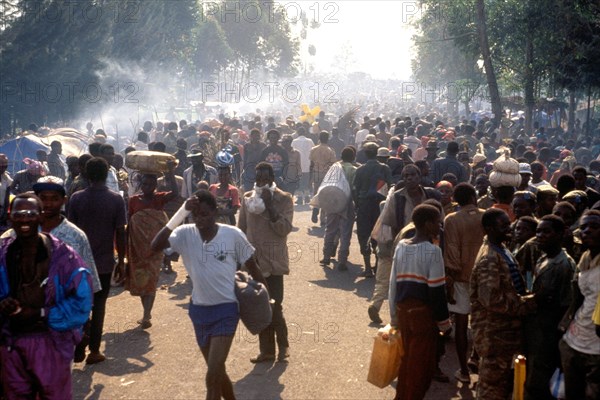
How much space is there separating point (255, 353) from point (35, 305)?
349cm

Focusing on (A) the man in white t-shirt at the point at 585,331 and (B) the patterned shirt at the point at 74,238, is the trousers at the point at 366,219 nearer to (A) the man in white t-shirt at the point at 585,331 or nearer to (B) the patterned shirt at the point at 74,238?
(B) the patterned shirt at the point at 74,238

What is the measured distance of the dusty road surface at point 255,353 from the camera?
6.84m

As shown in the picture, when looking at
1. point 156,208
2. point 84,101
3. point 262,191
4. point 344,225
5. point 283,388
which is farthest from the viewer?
point 84,101

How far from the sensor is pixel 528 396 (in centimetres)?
566

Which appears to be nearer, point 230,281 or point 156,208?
point 230,281

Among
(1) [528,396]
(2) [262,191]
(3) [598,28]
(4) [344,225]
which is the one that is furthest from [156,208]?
(3) [598,28]

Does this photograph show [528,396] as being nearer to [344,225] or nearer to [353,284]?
[353,284]

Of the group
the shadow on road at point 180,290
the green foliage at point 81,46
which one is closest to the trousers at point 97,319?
the shadow on road at point 180,290

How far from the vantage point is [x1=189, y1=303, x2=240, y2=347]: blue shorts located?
5582mm

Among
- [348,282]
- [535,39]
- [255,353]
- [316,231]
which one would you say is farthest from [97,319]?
[535,39]

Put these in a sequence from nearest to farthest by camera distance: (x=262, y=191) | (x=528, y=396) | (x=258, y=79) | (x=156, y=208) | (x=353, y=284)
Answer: (x=528, y=396), (x=262, y=191), (x=156, y=208), (x=353, y=284), (x=258, y=79)

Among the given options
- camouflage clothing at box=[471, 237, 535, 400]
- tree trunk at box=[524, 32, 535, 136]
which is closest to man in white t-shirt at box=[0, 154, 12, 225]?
camouflage clothing at box=[471, 237, 535, 400]

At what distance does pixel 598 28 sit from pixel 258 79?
80807 mm

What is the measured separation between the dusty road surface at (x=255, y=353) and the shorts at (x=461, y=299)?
0.65m
